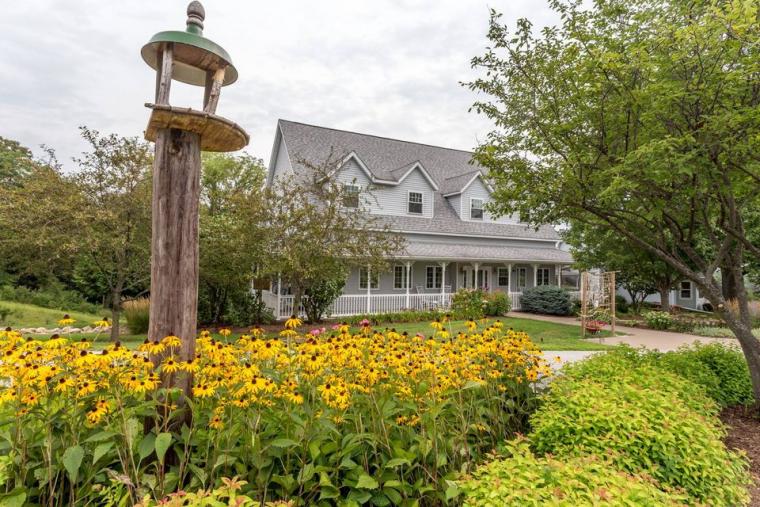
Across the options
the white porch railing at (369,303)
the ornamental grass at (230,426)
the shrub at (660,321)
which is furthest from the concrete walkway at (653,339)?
the ornamental grass at (230,426)

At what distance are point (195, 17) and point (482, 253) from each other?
19.2 meters

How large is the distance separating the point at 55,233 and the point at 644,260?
22.0m

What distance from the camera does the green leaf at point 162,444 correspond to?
7.20 ft

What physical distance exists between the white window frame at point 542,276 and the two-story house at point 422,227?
Result: 2.3 inches

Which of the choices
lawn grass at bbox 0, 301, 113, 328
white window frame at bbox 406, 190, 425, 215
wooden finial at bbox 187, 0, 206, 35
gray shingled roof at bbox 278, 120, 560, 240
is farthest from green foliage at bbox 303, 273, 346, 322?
wooden finial at bbox 187, 0, 206, 35

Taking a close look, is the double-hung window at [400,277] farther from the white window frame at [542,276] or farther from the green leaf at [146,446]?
the green leaf at [146,446]

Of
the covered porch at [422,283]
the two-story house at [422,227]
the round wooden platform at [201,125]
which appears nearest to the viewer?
the round wooden platform at [201,125]

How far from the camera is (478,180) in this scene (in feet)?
74.3

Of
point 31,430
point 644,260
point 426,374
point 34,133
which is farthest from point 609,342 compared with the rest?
point 34,133

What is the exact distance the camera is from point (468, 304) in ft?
56.3

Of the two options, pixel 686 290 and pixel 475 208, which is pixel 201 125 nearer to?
pixel 475 208

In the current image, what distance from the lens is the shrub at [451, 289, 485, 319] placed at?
1633 cm

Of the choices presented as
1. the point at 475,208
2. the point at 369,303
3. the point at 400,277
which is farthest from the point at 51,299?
the point at 475,208

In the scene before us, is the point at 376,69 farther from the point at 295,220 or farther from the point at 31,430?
the point at 31,430
